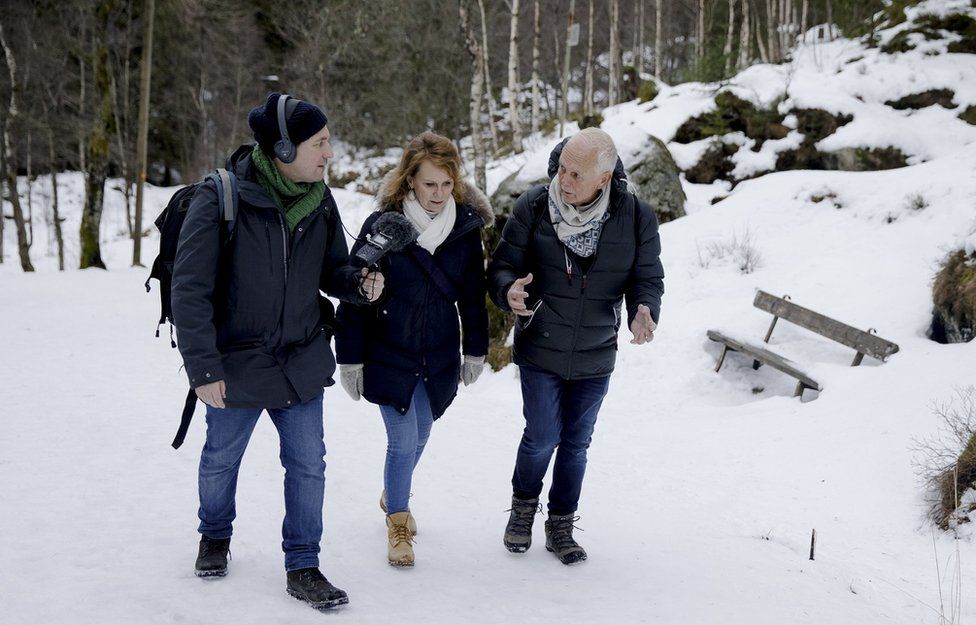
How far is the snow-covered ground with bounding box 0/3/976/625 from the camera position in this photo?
3.09 metres

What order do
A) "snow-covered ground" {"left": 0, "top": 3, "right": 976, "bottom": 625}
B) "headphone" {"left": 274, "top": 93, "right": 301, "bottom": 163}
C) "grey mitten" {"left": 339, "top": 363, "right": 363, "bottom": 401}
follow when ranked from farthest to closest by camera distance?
1. "grey mitten" {"left": 339, "top": 363, "right": 363, "bottom": 401}
2. "snow-covered ground" {"left": 0, "top": 3, "right": 976, "bottom": 625}
3. "headphone" {"left": 274, "top": 93, "right": 301, "bottom": 163}

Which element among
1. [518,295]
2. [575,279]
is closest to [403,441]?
[518,295]

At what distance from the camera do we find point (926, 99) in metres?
11.6

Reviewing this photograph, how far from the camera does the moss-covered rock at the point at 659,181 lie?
10320mm

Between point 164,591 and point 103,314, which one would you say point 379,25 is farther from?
point 164,591

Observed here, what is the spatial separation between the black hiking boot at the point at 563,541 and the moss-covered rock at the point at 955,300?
430 cm

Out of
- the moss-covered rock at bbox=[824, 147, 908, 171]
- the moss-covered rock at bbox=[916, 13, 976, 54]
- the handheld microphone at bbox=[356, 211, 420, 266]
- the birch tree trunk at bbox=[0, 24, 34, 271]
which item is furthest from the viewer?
the birch tree trunk at bbox=[0, 24, 34, 271]

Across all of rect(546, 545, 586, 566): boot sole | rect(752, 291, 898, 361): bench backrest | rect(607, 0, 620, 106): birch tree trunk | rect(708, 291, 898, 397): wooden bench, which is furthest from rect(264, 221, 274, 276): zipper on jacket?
rect(607, 0, 620, 106): birch tree trunk

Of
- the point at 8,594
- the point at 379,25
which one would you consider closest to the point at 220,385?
the point at 8,594

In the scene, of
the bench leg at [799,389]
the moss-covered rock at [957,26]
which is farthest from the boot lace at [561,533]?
the moss-covered rock at [957,26]

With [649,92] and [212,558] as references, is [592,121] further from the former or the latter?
[212,558]

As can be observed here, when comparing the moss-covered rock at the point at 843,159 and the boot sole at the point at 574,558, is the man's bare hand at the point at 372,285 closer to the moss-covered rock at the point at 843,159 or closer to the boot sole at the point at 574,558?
the boot sole at the point at 574,558

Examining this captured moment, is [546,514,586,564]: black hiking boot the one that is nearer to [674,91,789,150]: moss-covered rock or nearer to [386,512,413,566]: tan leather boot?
[386,512,413,566]: tan leather boot

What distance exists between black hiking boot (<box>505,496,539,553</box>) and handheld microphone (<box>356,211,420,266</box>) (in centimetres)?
144
